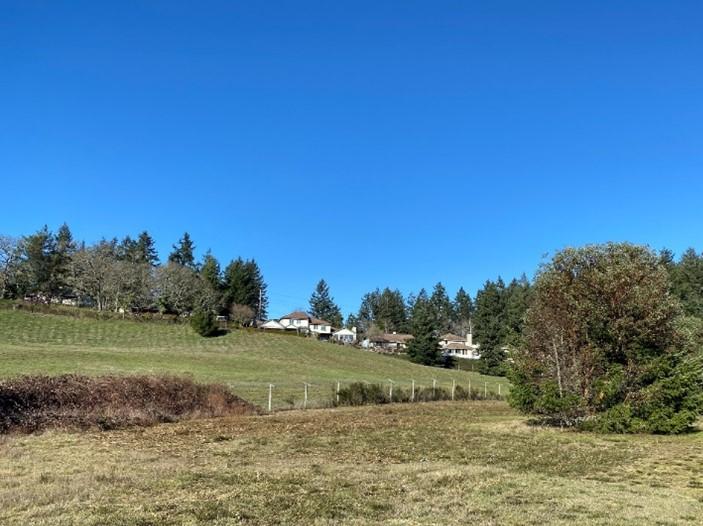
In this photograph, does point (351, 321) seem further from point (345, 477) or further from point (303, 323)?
point (345, 477)

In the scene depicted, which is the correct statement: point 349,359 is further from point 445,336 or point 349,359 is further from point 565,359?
point 445,336

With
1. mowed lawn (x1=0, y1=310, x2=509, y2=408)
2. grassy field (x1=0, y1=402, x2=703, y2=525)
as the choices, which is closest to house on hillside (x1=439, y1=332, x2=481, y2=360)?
mowed lawn (x1=0, y1=310, x2=509, y2=408)

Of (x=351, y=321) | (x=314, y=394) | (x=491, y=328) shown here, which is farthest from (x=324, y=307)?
(x=314, y=394)

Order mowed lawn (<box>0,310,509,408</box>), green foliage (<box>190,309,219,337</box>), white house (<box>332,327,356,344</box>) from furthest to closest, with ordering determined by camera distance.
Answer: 1. white house (<box>332,327,356,344</box>)
2. green foliage (<box>190,309,219,337</box>)
3. mowed lawn (<box>0,310,509,408</box>)

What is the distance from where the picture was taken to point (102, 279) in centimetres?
7838

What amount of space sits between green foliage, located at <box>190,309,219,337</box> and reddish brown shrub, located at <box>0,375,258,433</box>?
4295 cm

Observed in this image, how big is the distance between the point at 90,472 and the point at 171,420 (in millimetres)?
9782

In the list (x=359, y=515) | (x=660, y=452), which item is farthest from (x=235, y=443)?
(x=660, y=452)

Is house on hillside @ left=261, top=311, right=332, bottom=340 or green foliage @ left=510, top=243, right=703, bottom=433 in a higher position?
house on hillside @ left=261, top=311, right=332, bottom=340

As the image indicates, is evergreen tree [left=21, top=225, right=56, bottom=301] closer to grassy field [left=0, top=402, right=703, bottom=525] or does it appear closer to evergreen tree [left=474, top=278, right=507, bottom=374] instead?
evergreen tree [left=474, top=278, right=507, bottom=374]

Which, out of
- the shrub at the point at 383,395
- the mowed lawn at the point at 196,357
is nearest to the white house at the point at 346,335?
the mowed lawn at the point at 196,357

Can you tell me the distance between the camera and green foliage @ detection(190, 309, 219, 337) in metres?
64.4

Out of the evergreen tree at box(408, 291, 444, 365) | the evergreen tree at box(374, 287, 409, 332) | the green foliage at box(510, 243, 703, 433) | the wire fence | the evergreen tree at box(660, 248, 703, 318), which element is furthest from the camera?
the evergreen tree at box(374, 287, 409, 332)

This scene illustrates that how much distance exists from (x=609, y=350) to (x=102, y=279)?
7052cm
